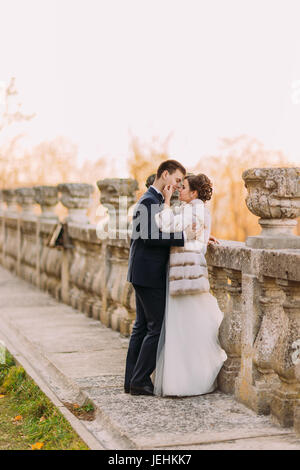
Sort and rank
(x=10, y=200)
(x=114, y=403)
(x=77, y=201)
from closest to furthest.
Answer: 1. (x=114, y=403)
2. (x=77, y=201)
3. (x=10, y=200)

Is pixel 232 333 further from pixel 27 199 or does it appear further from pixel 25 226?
pixel 27 199

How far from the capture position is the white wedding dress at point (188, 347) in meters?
5.53

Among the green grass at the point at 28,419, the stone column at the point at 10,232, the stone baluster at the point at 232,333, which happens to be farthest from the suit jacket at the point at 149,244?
the stone column at the point at 10,232

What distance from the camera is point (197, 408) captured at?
522 centimetres

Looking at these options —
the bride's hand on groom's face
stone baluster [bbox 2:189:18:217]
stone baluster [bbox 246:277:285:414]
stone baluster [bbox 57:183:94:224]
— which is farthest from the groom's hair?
stone baluster [bbox 2:189:18:217]

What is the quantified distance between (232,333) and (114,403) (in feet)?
3.33

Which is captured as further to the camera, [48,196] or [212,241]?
[48,196]

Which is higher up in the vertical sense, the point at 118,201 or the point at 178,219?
the point at 118,201

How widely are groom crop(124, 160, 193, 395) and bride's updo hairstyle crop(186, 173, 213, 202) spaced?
0.09m

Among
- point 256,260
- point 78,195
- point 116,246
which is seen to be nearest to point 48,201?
point 78,195

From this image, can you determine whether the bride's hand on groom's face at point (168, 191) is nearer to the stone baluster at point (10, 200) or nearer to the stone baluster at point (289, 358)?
the stone baluster at point (289, 358)

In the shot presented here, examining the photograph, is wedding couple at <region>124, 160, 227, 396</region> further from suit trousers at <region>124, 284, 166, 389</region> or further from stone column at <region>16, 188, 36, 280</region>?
stone column at <region>16, 188, 36, 280</region>

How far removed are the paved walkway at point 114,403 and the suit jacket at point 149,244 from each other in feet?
3.01

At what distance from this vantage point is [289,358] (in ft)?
15.4
